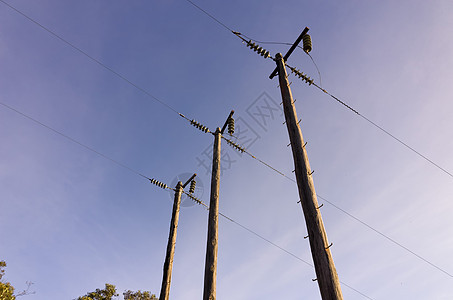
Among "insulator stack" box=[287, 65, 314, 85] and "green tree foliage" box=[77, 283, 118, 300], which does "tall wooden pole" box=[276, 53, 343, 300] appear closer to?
"insulator stack" box=[287, 65, 314, 85]

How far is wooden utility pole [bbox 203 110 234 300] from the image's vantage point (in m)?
6.15

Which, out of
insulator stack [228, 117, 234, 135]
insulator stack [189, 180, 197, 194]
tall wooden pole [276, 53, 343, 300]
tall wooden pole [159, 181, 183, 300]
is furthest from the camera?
insulator stack [189, 180, 197, 194]

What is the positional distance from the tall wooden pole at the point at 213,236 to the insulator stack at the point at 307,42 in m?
4.23

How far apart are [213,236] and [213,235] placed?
0.09 feet

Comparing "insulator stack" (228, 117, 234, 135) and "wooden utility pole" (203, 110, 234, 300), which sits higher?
"insulator stack" (228, 117, 234, 135)

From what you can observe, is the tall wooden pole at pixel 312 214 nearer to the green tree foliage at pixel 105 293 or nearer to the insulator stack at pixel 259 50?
the insulator stack at pixel 259 50

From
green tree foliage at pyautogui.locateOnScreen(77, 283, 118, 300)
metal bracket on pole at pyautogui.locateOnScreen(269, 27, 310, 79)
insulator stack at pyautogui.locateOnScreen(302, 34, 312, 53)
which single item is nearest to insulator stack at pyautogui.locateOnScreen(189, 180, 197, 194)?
metal bracket on pole at pyautogui.locateOnScreen(269, 27, 310, 79)

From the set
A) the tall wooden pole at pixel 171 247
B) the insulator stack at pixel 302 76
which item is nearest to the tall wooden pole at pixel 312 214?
the insulator stack at pixel 302 76

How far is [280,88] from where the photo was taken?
7.25 meters

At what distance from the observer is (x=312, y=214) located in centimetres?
467

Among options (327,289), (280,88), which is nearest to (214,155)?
(280,88)

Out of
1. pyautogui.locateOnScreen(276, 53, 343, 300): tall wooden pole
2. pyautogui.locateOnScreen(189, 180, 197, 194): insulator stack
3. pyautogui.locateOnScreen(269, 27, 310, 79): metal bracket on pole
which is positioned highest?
pyautogui.locateOnScreen(269, 27, 310, 79): metal bracket on pole

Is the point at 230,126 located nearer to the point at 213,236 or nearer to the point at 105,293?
the point at 213,236

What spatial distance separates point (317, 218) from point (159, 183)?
27.2 feet
